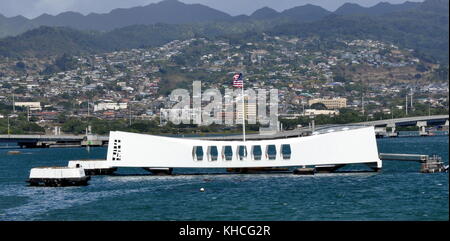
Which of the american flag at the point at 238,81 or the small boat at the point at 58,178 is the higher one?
the american flag at the point at 238,81

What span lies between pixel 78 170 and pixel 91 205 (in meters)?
17.2

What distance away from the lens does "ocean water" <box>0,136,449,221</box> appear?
2003 inches

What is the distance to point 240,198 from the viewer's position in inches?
2302

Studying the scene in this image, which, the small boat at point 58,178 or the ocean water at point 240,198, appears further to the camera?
the small boat at point 58,178

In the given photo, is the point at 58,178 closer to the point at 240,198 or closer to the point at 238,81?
the point at 238,81

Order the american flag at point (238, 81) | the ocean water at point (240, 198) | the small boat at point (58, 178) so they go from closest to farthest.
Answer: the ocean water at point (240, 198) < the small boat at point (58, 178) < the american flag at point (238, 81)

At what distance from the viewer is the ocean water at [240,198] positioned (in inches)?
2003

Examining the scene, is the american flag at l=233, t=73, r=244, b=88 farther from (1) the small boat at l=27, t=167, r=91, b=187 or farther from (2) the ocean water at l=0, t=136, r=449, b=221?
(1) the small boat at l=27, t=167, r=91, b=187

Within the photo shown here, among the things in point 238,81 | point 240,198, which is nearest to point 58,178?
point 238,81

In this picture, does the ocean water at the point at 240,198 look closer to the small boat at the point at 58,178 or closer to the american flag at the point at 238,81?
the small boat at the point at 58,178

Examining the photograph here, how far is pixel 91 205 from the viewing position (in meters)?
56.8

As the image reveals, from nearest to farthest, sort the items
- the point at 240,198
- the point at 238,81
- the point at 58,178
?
the point at 240,198 < the point at 58,178 < the point at 238,81

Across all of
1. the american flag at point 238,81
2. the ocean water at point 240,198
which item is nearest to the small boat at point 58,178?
the ocean water at point 240,198
